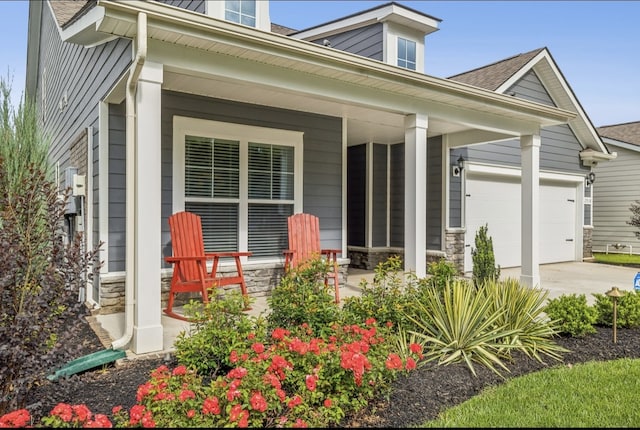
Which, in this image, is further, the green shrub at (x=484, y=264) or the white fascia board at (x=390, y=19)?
the white fascia board at (x=390, y=19)

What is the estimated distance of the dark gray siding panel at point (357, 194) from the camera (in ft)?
28.7

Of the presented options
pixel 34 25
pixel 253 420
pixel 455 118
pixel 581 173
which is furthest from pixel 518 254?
pixel 34 25

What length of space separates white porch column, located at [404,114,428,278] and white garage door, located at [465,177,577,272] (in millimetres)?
3493

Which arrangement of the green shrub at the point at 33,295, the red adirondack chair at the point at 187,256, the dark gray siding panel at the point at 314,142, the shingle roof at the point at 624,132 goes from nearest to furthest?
the green shrub at the point at 33,295
the red adirondack chair at the point at 187,256
the dark gray siding panel at the point at 314,142
the shingle roof at the point at 624,132

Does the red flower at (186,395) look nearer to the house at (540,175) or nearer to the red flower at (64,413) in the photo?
the red flower at (64,413)

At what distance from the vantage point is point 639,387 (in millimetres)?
2916

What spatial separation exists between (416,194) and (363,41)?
14.9ft

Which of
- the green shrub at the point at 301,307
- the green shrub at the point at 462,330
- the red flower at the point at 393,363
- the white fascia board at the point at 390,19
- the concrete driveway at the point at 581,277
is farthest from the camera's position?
the white fascia board at the point at 390,19

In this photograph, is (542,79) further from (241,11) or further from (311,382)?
(311,382)

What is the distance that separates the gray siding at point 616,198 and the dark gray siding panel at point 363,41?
8.53m

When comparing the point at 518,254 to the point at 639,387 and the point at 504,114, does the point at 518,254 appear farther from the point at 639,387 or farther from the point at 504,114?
the point at 639,387

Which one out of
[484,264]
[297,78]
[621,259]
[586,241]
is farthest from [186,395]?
[621,259]

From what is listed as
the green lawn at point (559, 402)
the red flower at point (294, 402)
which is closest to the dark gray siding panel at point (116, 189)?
the red flower at point (294, 402)

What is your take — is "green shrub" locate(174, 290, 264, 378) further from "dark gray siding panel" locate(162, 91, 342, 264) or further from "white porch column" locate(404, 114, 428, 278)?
"white porch column" locate(404, 114, 428, 278)
